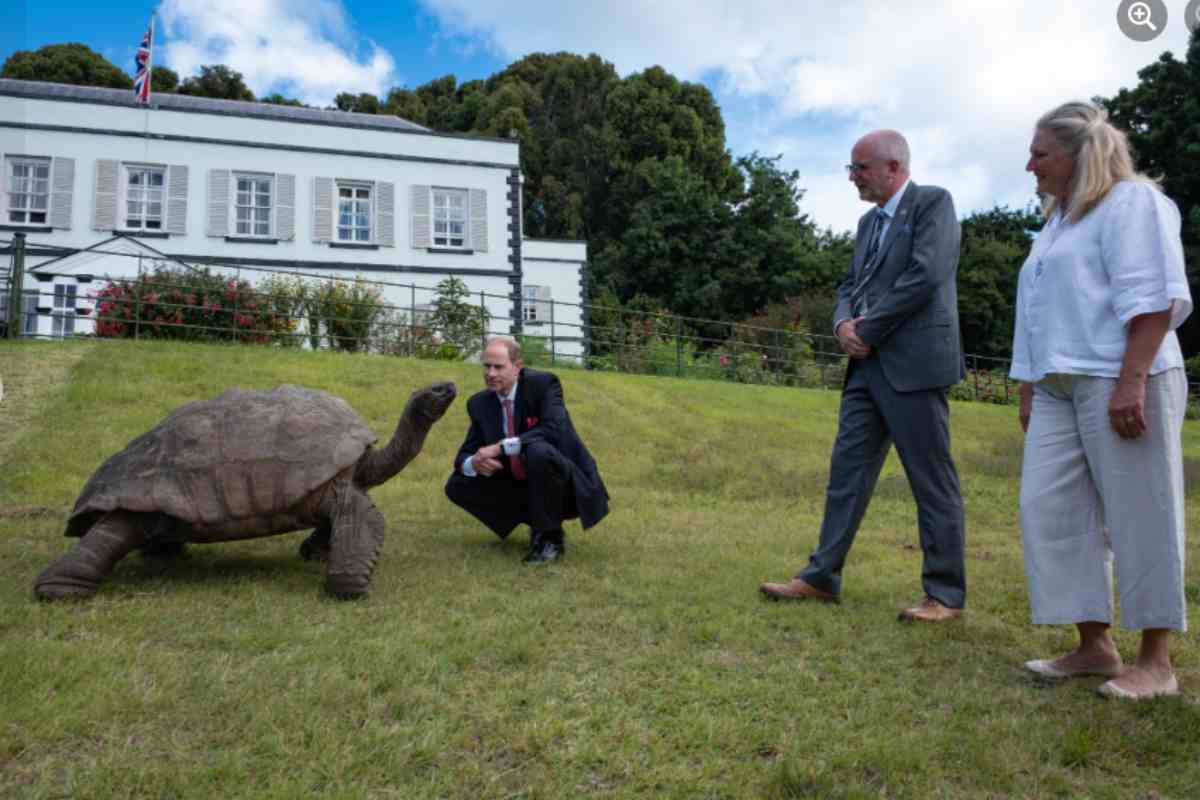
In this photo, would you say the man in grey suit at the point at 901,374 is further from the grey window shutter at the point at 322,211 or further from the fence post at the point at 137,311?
the grey window shutter at the point at 322,211

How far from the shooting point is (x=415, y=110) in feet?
148

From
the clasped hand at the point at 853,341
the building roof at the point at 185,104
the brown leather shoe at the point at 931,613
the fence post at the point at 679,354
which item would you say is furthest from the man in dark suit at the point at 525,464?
the building roof at the point at 185,104

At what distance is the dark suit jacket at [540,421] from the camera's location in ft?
18.7

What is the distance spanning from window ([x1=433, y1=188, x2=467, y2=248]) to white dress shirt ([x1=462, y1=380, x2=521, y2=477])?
1978 cm

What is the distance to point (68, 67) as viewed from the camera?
39.8 meters

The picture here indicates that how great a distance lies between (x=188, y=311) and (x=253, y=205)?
9902 millimetres

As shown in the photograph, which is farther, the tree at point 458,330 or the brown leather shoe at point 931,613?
the tree at point 458,330

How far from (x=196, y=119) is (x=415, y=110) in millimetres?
23011

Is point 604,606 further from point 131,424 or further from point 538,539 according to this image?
point 131,424

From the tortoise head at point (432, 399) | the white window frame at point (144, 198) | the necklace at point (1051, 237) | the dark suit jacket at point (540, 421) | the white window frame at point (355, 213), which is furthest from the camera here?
the white window frame at point (355, 213)

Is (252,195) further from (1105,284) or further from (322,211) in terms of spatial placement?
(1105,284)

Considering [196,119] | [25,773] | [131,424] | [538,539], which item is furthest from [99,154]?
[25,773]

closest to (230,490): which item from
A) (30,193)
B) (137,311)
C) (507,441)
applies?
(507,441)

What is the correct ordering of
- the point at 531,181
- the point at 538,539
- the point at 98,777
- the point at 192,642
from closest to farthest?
the point at 98,777
the point at 192,642
the point at 538,539
the point at 531,181
